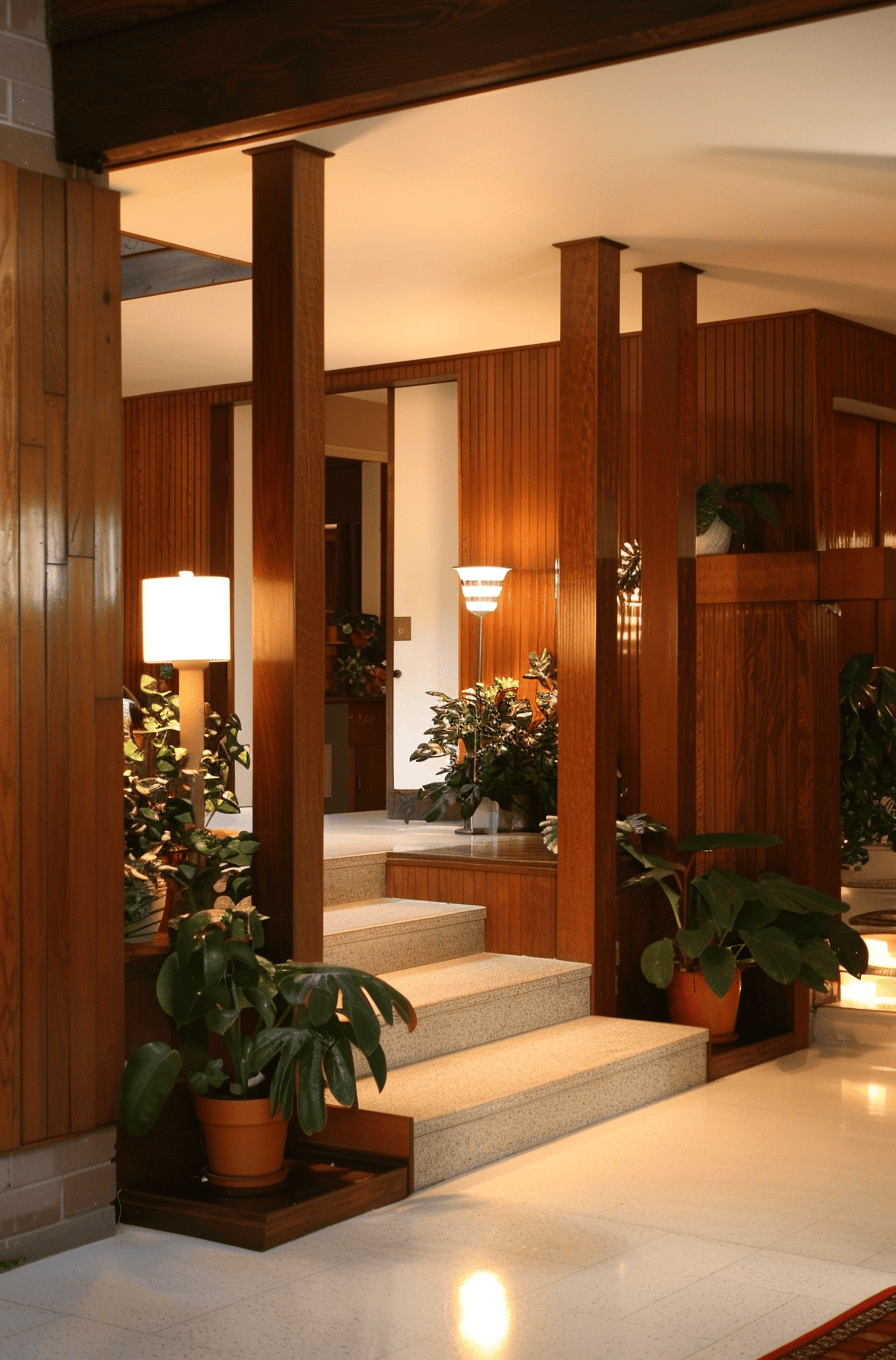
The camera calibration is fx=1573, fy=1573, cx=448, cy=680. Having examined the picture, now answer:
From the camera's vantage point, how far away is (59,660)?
4.07 m

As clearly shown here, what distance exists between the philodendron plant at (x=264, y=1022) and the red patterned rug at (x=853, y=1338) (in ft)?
3.99

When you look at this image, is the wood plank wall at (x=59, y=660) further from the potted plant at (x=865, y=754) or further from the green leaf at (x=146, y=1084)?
the potted plant at (x=865, y=754)

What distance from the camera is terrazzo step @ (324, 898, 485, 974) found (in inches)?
219

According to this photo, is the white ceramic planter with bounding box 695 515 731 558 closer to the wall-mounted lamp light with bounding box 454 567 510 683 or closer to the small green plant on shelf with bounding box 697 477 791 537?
the small green plant on shelf with bounding box 697 477 791 537

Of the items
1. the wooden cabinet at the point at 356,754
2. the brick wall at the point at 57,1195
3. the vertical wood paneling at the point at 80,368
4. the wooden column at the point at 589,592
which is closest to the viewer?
the brick wall at the point at 57,1195

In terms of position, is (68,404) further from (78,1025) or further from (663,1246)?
(663,1246)

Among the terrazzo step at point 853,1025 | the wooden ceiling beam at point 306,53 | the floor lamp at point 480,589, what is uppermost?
the wooden ceiling beam at point 306,53

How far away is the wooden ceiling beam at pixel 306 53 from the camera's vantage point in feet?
10.9

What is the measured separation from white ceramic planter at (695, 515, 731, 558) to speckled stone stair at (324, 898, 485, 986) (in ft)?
5.90

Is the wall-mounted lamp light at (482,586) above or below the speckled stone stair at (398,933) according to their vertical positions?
above

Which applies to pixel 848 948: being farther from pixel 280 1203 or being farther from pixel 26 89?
pixel 26 89

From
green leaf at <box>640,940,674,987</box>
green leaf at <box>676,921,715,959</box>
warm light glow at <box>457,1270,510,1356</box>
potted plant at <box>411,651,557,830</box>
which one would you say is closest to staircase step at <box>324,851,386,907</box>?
potted plant at <box>411,651,557,830</box>

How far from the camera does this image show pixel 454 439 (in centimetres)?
836

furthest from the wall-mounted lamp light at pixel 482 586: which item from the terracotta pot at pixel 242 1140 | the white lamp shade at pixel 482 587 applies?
the terracotta pot at pixel 242 1140
